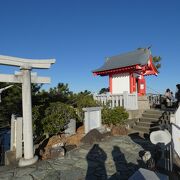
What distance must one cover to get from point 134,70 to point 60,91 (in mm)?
6144

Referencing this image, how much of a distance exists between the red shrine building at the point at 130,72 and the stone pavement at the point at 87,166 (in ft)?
28.4

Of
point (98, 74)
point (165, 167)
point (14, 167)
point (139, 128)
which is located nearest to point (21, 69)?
point (14, 167)

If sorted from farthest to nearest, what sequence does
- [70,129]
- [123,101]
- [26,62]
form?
[123,101], [70,129], [26,62]

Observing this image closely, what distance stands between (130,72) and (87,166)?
11.3 m

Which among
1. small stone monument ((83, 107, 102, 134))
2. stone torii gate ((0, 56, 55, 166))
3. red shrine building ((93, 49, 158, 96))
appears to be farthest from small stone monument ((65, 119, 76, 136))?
red shrine building ((93, 49, 158, 96))

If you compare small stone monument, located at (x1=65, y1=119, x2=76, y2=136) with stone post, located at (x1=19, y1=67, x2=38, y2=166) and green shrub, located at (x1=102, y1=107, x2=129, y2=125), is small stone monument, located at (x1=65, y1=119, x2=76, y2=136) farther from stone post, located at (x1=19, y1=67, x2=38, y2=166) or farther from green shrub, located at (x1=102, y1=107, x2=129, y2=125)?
stone post, located at (x1=19, y1=67, x2=38, y2=166)

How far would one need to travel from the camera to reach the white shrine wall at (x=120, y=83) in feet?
54.2

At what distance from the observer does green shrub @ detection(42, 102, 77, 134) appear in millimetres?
9633

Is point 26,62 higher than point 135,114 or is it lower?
higher

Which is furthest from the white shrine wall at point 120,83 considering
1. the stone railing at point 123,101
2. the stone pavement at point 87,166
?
the stone pavement at point 87,166

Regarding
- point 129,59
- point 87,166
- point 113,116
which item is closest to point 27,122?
point 87,166

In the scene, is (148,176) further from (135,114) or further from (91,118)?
(135,114)

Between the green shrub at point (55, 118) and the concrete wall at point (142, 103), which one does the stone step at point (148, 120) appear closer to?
the concrete wall at point (142, 103)

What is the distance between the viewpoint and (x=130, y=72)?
16.3 meters
